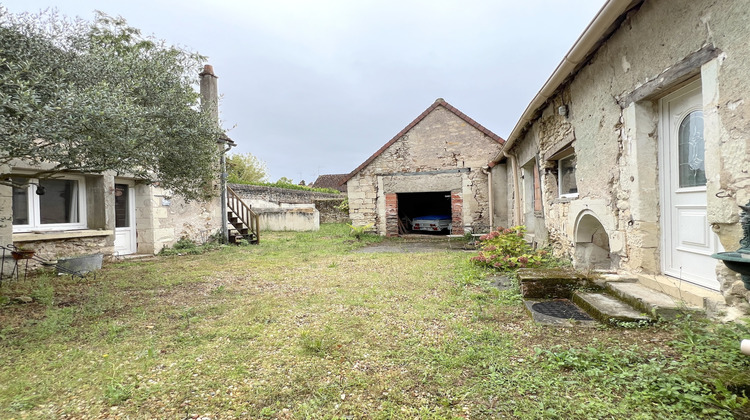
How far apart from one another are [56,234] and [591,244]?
10.0 meters

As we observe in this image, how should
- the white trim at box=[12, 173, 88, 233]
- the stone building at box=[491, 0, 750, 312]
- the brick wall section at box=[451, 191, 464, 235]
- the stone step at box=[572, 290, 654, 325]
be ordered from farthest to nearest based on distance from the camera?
the brick wall section at box=[451, 191, 464, 235] < the white trim at box=[12, 173, 88, 233] < the stone step at box=[572, 290, 654, 325] < the stone building at box=[491, 0, 750, 312]

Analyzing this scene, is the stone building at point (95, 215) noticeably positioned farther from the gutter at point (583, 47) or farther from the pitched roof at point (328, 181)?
the pitched roof at point (328, 181)


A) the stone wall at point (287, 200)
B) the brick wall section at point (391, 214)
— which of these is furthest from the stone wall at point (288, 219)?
the brick wall section at point (391, 214)

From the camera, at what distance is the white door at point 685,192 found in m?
2.67

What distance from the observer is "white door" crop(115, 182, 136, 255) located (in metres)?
8.41

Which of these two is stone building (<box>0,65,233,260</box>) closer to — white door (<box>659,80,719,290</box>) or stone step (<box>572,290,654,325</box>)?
stone step (<box>572,290,654,325</box>)

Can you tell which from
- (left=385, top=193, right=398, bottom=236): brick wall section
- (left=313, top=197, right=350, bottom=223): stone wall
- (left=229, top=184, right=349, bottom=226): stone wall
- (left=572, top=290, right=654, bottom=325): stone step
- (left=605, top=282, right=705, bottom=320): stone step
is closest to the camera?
(left=605, top=282, right=705, bottom=320): stone step

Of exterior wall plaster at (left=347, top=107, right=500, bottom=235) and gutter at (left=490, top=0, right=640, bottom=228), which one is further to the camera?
exterior wall plaster at (left=347, top=107, right=500, bottom=235)

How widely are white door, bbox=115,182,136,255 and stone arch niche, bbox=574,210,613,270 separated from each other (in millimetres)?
10160

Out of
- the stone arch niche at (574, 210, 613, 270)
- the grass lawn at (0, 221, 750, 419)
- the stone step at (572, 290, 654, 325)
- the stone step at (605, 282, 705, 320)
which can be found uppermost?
the stone arch niche at (574, 210, 613, 270)

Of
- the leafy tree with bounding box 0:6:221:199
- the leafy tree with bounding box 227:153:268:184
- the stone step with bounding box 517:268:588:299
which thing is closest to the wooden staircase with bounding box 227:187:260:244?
the leafy tree with bounding box 0:6:221:199

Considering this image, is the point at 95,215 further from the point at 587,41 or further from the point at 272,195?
the point at 272,195

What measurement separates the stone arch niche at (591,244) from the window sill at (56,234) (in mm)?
9672

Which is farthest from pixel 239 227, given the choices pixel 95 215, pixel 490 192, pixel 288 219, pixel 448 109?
pixel 490 192
